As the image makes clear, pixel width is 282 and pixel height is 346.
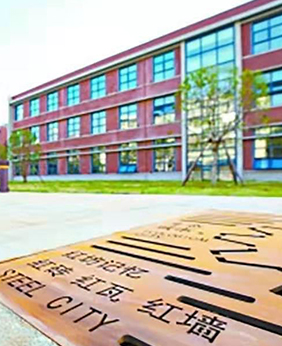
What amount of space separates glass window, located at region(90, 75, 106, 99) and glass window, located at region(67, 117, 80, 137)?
92.2 inches

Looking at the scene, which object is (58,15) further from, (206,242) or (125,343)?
(125,343)

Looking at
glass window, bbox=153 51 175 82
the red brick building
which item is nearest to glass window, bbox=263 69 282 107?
glass window, bbox=153 51 175 82

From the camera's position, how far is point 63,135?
2488 centimetres

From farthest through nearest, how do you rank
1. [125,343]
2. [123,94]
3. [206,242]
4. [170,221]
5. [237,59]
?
[123,94] < [237,59] < [170,221] < [206,242] < [125,343]

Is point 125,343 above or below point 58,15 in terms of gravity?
below

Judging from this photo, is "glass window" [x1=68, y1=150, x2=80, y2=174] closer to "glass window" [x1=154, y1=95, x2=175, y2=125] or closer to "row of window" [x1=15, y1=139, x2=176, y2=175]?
"row of window" [x1=15, y1=139, x2=176, y2=175]

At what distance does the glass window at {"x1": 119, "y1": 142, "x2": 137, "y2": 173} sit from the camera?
66.1ft

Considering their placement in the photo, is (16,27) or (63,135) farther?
(63,135)

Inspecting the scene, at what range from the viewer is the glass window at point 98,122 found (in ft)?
72.6

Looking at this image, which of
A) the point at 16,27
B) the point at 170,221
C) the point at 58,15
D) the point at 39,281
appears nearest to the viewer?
the point at 39,281

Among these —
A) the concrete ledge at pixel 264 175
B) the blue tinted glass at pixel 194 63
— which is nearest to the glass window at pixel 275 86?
the concrete ledge at pixel 264 175

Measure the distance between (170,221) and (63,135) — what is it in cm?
2238

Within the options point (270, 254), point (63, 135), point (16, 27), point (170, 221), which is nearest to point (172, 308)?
point (270, 254)

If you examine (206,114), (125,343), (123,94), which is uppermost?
(123,94)
